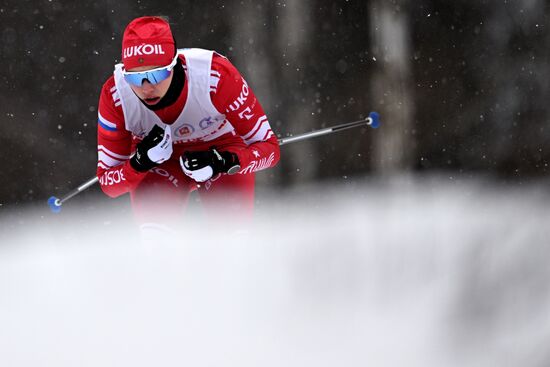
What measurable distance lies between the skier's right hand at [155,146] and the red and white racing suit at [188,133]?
0.16 meters

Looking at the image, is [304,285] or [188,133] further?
[304,285]

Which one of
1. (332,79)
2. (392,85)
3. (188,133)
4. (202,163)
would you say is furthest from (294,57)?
(202,163)

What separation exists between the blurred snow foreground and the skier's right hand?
1.59ft

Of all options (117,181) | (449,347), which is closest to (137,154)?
(117,181)

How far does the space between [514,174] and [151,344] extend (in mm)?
5775

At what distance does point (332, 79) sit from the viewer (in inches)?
311

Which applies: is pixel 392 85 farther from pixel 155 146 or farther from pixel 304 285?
pixel 155 146

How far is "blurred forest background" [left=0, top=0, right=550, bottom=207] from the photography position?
6.78 metres

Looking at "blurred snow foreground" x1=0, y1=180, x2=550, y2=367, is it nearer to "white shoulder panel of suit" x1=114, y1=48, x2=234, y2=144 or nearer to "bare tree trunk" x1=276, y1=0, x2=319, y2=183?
"white shoulder panel of suit" x1=114, y1=48, x2=234, y2=144

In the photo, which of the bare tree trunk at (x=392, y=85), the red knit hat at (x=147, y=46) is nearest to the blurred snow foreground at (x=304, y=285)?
the bare tree trunk at (x=392, y=85)

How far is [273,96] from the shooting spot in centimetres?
768

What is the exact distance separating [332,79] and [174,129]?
14.4 feet

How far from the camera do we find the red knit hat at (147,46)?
3.28 metres

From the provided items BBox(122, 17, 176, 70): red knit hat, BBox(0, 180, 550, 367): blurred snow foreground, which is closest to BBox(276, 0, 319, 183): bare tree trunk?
BBox(0, 180, 550, 367): blurred snow foreground
